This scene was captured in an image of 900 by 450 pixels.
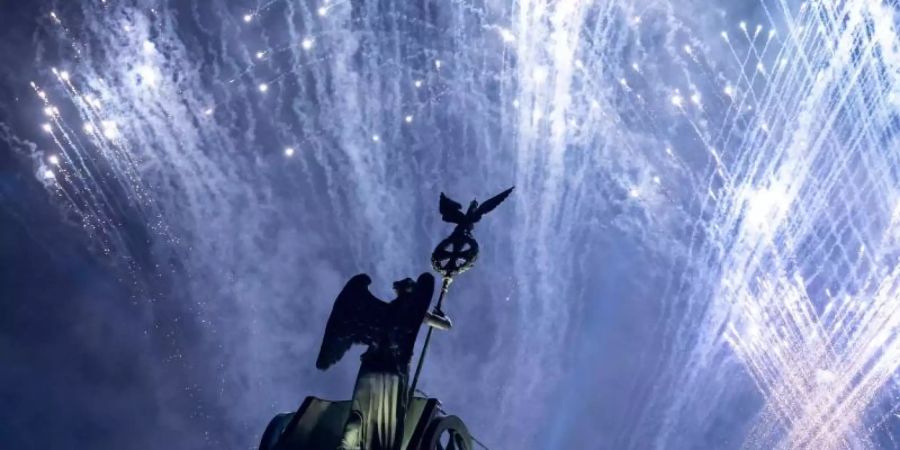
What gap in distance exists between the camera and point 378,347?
8.59 meters

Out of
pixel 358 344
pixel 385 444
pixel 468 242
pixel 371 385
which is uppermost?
pixel 468 242

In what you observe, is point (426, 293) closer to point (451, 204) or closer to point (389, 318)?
point (389, 318)

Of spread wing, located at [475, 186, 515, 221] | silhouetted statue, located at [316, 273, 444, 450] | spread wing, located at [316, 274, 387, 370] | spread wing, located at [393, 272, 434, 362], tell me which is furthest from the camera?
spread wing, located at [475, 186, 515, 221]

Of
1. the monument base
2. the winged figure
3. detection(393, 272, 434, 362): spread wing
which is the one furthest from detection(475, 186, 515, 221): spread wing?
the monument base

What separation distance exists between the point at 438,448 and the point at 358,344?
1644 mm

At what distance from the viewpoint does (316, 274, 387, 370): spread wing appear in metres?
8.77

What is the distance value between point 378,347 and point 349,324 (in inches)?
21.1

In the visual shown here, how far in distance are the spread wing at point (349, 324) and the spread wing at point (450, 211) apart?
1678 millimetres

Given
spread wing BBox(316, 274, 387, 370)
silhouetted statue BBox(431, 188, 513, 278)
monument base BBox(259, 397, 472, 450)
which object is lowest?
monument base BBox(259, 397, 472, 450)

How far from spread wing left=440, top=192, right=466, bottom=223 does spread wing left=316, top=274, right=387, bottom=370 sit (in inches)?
66.1

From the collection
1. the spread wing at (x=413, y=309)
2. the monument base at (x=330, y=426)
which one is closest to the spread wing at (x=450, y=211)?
the spread wing at (x=413, y=309)

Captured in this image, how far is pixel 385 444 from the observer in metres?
8.12

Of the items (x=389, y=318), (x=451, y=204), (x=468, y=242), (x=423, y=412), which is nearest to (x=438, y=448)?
(x=423, y=412)

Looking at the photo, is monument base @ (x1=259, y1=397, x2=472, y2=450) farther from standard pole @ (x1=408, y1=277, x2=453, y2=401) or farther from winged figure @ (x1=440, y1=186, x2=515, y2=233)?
winged figure @ (x1=440, y1=186, x2=515, y2=233)
